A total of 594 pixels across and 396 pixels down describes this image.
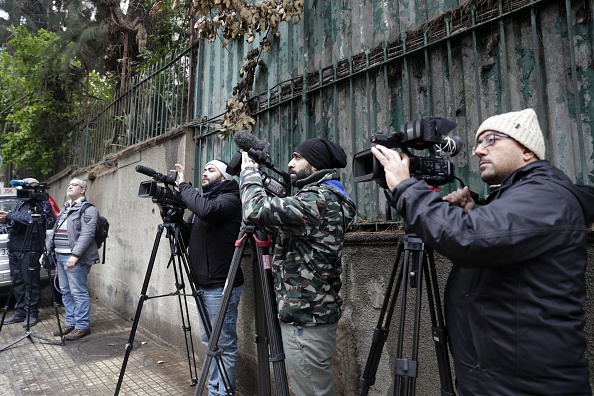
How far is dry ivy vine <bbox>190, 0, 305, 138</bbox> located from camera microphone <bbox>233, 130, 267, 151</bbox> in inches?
63.8

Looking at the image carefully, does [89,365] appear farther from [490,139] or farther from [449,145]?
[490,139]

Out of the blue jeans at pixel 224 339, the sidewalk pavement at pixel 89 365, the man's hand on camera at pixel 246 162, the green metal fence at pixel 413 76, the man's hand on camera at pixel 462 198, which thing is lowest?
the sidewalk pavement at pixel 89 365

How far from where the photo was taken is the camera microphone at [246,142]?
239 centimetres

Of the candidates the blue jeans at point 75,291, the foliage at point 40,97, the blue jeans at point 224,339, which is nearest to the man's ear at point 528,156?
the blue jeans at point 224,339

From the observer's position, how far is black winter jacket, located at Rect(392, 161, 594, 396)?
129cm

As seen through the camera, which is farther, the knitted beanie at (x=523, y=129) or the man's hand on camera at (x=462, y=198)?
the man's hand on camera at (x=462, y=198)

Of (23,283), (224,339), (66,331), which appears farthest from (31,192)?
(224,339)

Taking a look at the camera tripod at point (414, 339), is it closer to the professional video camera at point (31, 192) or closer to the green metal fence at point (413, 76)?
the green metal fence at point (413, 76)

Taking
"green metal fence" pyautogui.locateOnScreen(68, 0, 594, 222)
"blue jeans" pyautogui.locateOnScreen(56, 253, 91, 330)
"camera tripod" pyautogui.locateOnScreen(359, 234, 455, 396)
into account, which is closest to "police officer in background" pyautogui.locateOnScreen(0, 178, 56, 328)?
"blue jeans" pyautogui.locateOnScreen(56, 253, 91, 330)

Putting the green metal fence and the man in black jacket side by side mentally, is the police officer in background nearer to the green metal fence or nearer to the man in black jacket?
the green metal fence

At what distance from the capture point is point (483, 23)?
2406 mm

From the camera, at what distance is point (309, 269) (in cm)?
227

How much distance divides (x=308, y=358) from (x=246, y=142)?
4.06 feet

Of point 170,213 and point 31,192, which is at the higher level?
point 31,192
